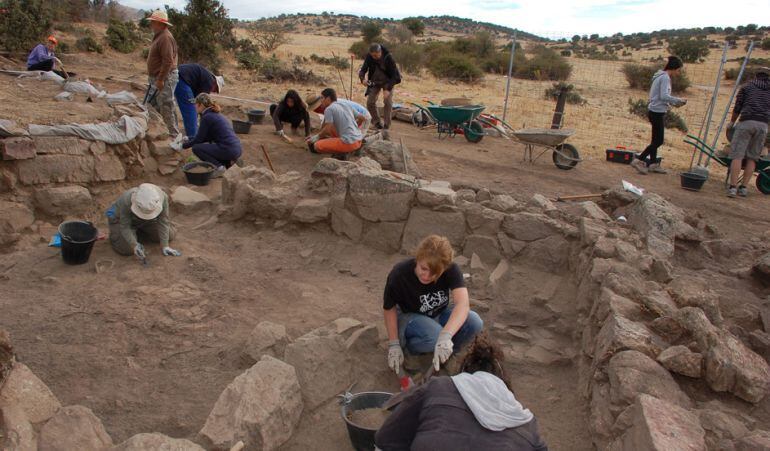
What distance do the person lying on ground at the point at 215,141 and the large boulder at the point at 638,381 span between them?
564 centimetres

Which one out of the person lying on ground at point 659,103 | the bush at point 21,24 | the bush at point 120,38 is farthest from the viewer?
the bush at point 120,38

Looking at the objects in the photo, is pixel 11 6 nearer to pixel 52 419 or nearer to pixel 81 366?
pixel 81 366

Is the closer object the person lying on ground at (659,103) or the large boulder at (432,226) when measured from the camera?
the large boulder at (432,226)

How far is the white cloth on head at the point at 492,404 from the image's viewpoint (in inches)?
81.3

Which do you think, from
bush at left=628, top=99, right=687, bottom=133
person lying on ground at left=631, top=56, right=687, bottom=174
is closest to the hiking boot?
person lying on ground at left=631, top=56, right=687, bottom=174

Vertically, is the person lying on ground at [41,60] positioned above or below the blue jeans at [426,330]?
above

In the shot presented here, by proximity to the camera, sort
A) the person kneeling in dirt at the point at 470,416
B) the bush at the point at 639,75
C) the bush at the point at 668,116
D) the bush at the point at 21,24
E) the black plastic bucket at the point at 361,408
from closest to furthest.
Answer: the person kneeling in dirt at the point at 470,416, the black plastic bucket at the point at 361,408, the bush at the point at 21,24, the bush at the point at 668,116, the bush at the point at 639,75

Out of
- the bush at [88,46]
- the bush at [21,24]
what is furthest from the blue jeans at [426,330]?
the bush at [88,46]

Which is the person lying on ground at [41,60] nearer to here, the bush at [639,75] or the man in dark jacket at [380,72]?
the man in dark jacket at [380,72]

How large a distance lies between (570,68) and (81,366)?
800 inches

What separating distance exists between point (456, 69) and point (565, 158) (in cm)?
1186

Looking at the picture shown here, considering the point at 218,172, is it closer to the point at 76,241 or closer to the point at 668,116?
the point at 76,241

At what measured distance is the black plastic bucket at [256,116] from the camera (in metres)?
9.81

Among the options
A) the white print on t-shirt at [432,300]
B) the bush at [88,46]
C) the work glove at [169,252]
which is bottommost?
the work glove at [169,252]
